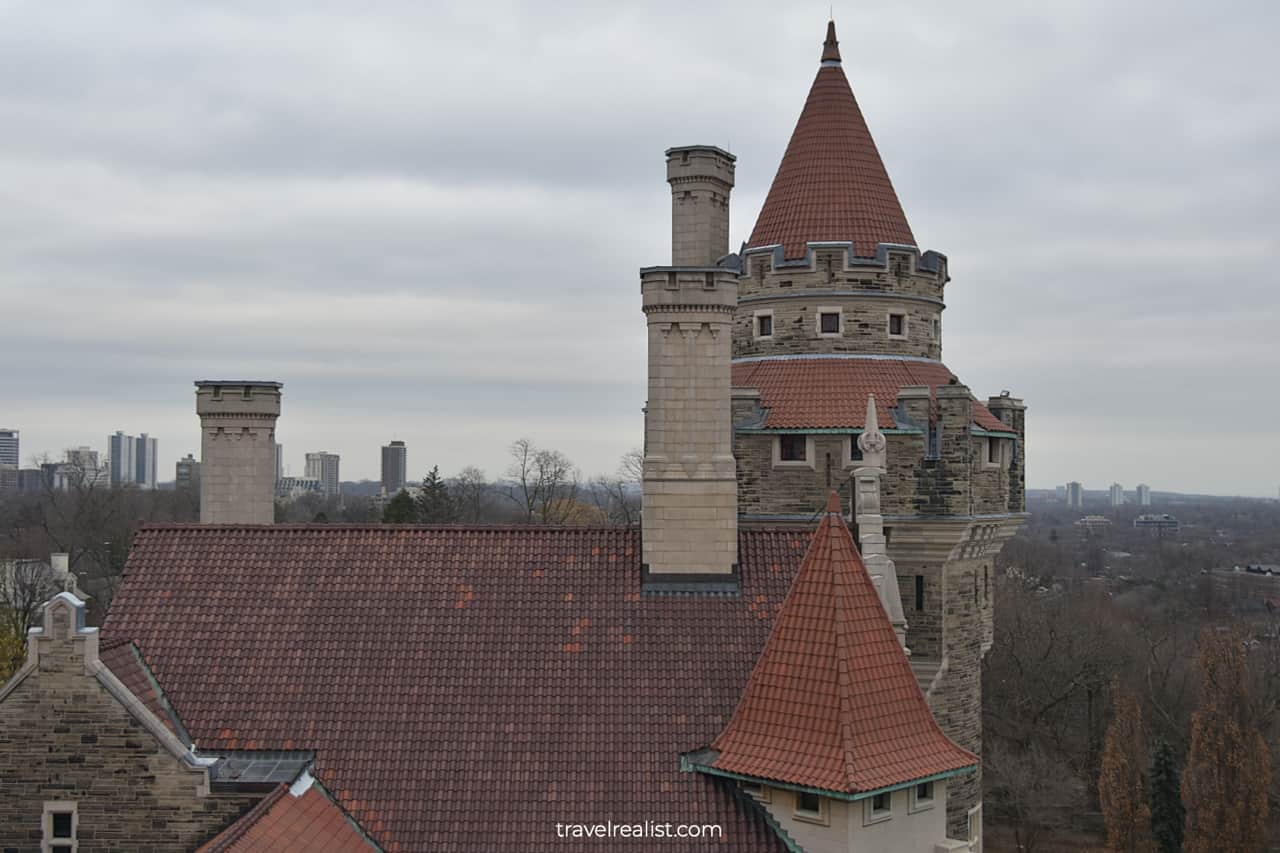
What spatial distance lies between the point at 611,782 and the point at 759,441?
854 cm

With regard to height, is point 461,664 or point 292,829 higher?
point 461,664

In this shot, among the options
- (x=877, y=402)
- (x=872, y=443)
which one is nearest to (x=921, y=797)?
(x=872, y=443)

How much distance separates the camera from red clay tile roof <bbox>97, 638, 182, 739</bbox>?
1188cm

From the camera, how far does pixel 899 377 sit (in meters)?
19.4

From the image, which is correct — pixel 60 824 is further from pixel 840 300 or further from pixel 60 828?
pixel 840 300

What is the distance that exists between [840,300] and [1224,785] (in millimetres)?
21548

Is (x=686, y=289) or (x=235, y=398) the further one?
(x=235, y=398)

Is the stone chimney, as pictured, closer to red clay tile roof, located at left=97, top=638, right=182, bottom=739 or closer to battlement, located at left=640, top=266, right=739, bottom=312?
battlement, located at left=640, top=266, right=739, bottom=312

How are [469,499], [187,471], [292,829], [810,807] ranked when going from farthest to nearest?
[187,471]
[469,499]
[810,807]
[292,829]

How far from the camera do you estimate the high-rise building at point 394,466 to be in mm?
180875

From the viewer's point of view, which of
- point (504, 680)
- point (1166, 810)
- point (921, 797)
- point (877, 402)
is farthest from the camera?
point (1166, 810)

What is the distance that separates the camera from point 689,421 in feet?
46.3

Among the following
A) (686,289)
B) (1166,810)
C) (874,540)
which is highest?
(686,289)

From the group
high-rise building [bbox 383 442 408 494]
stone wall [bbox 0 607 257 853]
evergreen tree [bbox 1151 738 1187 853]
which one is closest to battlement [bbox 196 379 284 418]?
stone wall [bbox 0 607 257 853]
